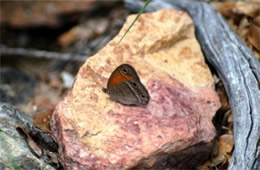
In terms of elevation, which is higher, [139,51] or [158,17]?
[158,17]

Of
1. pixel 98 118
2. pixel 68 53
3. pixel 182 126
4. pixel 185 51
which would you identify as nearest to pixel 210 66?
pixel 185 51

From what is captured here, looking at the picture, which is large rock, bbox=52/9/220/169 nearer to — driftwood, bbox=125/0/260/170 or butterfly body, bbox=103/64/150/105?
butterfly body, bbox=103/64/150/105

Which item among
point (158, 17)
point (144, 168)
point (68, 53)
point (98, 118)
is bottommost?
point (144, 168)

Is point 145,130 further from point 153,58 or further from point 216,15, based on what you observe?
point 216,15

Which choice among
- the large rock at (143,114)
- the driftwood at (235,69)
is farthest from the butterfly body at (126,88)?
the driftwood at (235,69)

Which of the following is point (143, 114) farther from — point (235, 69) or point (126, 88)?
point (235, 69)

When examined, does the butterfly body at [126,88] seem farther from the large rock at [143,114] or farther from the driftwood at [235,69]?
the driftwood at [235,69]

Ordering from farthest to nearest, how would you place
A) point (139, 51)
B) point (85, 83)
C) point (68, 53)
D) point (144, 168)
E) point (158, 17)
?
point (68, 53) < point (158, 17) < point (139, 51) < point (85, 83) < point (144, 168)

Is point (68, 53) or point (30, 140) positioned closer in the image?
point (30, 140)
